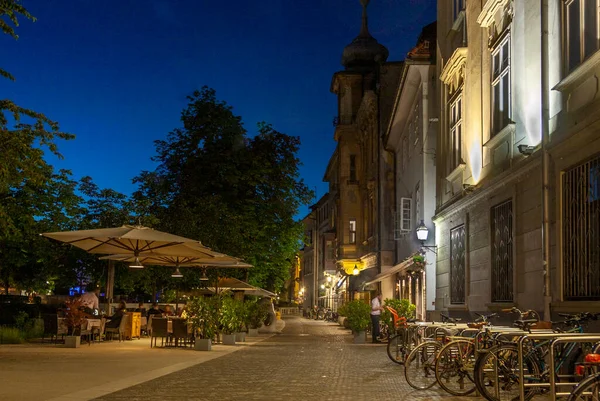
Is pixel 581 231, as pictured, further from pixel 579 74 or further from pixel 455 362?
pixel 455 362

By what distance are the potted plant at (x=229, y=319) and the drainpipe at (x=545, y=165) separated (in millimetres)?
11452

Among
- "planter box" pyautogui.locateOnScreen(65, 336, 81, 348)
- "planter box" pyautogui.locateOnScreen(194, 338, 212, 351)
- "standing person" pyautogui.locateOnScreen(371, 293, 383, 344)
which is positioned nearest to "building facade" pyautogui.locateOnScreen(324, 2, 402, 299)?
"standing person" pyautogui.locateOnScreen(371, 293, 383, 344)

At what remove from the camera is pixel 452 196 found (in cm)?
2320

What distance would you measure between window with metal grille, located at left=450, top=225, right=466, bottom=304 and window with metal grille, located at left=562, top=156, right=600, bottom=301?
781 centimetres

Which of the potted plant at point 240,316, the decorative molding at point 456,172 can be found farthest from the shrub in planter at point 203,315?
the decorative molding at point 456,172

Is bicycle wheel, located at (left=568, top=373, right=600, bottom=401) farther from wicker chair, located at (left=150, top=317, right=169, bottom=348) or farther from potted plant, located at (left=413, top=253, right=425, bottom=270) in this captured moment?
potted plant, located at (left=413, top=253, right=425, bottom=270)

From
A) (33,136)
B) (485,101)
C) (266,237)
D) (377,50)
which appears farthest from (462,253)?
(377,50)

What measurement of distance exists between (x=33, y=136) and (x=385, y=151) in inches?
1018

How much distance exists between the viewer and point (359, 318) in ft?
96.0

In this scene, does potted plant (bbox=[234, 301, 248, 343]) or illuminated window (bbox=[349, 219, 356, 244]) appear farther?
illuminated window (bbox=[349, 219, 356, 244])

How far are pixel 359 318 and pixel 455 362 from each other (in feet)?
54.6

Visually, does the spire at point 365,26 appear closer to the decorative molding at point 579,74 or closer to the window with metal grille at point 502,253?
the window with metal grille at point 502,253

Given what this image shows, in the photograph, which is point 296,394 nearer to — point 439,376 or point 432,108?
point 439,376

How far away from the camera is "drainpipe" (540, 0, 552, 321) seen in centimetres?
1403
